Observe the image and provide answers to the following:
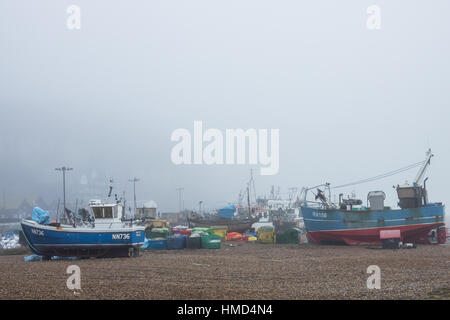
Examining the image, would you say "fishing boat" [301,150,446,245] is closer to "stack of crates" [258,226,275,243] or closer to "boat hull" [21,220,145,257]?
"stack of crates" [258,226,275,243]

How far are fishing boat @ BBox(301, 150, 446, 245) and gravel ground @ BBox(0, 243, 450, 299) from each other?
47.0ft

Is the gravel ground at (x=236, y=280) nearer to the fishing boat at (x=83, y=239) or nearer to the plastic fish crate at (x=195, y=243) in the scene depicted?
the fishing boat at (x=83, y=239)

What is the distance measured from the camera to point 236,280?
1802 centimetres

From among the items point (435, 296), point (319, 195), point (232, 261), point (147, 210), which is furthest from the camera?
point (147, 210)

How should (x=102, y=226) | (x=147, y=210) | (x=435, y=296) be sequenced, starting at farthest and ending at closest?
(x=147, y=210)
(x=102, y=226)
(x=435, y=296)

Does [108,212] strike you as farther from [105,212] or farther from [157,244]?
[157,244]

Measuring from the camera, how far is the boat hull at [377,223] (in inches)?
1547

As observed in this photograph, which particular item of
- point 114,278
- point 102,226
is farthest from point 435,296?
point 102,226

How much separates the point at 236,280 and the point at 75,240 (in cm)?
1346

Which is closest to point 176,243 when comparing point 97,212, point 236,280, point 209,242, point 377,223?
point 209,242

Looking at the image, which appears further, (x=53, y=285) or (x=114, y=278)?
(x=114, y=278)

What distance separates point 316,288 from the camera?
15.6 metres
